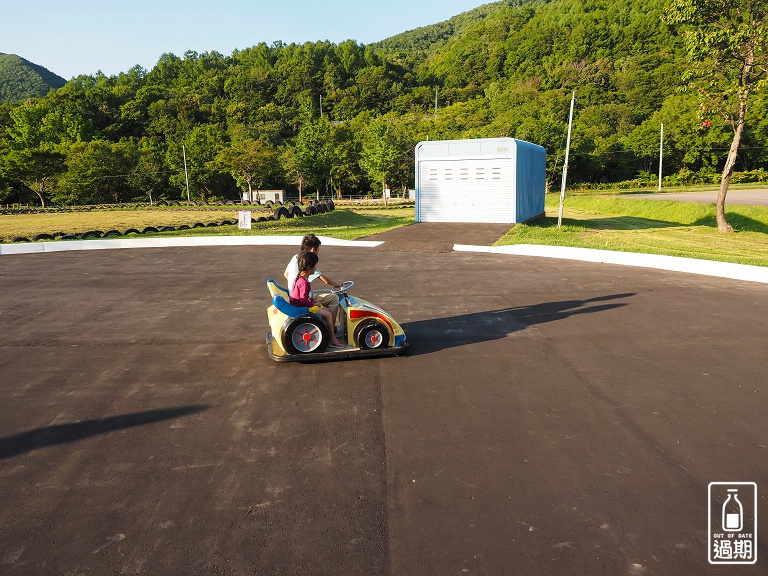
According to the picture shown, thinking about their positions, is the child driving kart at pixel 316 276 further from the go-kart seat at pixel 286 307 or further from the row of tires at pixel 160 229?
the row of tires at pixel 160 229

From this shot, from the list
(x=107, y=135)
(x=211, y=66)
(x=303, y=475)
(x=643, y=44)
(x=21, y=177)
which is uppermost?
(x=211, y=66)

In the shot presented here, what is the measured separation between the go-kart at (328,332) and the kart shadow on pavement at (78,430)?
151 cm

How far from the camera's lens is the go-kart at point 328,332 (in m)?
6.89

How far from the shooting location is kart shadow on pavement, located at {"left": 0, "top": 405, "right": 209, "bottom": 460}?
4.91 metres

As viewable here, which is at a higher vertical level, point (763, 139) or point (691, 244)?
point (763, 139)

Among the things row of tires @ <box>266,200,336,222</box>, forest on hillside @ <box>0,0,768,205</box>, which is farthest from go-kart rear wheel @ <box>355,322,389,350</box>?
row of tires @ <box>266,200,336,222</box>

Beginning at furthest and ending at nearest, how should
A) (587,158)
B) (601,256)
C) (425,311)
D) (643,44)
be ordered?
(643,44)
(587,158)
(601,256)
(425,311)

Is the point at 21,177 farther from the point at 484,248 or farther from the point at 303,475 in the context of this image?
the point at 303,475

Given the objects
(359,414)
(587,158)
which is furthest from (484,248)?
(587,158)

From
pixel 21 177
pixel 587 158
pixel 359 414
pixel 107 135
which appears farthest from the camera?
pixel 107 135

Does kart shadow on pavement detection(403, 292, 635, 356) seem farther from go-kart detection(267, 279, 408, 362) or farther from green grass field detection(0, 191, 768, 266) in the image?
green grass field detection(0, 191, 768, 266)

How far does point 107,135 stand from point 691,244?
109944 mm

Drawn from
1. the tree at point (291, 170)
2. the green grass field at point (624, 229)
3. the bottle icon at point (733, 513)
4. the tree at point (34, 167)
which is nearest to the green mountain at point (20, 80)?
the tree at point (34, 167)

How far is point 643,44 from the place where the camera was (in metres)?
110
